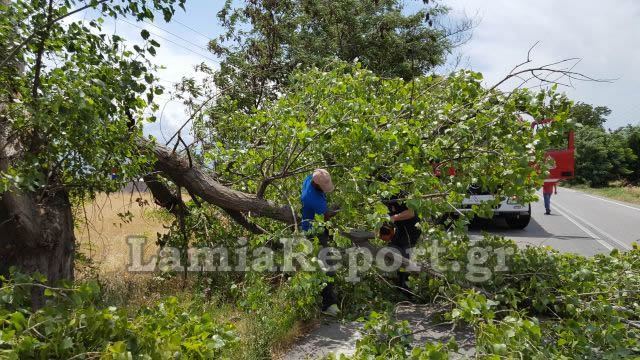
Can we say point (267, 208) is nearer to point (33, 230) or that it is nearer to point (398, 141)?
point (398, 141)

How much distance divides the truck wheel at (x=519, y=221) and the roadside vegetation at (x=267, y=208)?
6.85 meters

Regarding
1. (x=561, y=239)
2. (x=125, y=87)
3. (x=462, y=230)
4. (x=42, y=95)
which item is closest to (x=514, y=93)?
A: (x=462, y=230)

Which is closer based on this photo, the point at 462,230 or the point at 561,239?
the point at 462,230

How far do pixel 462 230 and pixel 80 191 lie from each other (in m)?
3.59

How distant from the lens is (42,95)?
366 centimetres

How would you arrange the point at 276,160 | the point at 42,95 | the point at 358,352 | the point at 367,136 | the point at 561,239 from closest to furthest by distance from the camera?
the point at 358,352, the point at 42,95, the point at 367,136, the point at 276,160, the point at 561,239

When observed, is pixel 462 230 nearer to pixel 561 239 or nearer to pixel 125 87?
pixel 125 87

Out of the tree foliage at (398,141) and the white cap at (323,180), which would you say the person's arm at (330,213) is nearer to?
the tree foliage at (398,141)

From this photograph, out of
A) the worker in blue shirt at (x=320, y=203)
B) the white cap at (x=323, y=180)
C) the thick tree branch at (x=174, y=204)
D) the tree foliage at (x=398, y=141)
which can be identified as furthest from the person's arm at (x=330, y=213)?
the thick tree branch at (x=174, y=204)

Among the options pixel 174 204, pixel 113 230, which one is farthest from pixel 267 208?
pixel 113 230

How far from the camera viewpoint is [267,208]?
5.48 metres

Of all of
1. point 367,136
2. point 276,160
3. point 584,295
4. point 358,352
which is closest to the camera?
point 358,352

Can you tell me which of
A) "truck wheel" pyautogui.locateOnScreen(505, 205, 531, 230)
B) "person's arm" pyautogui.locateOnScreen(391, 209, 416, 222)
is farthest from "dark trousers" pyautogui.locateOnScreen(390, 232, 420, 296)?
"truck wheel" pyautogui.locateOnScreen(505, 205, 531, 230)

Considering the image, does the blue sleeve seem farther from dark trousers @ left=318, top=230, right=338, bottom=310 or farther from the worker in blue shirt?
dark trousers @ left=318, top=230, right=338, bottom=310
